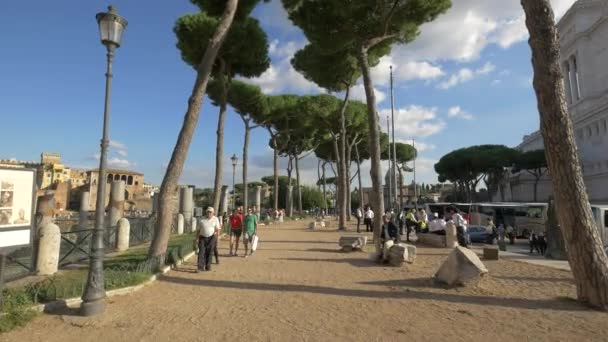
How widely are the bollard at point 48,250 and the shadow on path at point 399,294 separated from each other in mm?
2576

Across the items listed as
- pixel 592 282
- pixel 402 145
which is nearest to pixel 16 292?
pixel 592 282

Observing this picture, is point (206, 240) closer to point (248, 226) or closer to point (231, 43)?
point (248, 226)

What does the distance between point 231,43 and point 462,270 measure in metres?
12.5

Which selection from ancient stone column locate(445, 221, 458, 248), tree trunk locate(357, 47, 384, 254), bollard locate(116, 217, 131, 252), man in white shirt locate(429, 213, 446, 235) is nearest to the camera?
bollard locate(116, 217, 131, 252)

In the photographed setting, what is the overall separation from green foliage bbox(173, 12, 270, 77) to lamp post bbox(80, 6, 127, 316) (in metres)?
9.06

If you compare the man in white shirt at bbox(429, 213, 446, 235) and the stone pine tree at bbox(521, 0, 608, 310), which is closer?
the stone pine tree at bbox(521, 0, 608, 310)

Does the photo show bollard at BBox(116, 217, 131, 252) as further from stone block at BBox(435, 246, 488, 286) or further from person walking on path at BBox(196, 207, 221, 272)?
stone block at BBox(435, 246, 488, 286)

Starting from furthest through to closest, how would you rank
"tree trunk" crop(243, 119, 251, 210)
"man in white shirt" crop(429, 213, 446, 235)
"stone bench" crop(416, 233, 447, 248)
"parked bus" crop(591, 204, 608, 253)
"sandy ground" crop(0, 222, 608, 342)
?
1. "tree trunk" crop(243, 119, 251, 210)
2. "man in white shirt" crop(429, 213, 446, 235)
3. "stone bench" crop(416, 233, 447, 248)
4. "parked bus" crop(591, 204, 608, 253)
5. "sandy ground" crop(0, 222, 608, 342)

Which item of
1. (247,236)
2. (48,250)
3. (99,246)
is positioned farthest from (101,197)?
(247,236)

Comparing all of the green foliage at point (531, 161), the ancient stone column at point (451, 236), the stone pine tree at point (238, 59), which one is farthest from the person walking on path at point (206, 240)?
the green foliage at point (531, 161)

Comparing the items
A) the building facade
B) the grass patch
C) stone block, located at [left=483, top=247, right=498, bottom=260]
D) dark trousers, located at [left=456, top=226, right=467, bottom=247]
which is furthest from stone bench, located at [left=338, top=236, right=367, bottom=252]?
the building facade

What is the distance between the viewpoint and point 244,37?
15.7 m

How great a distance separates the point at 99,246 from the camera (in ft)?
17.7

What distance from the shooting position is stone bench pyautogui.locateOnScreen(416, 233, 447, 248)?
44.3ft
